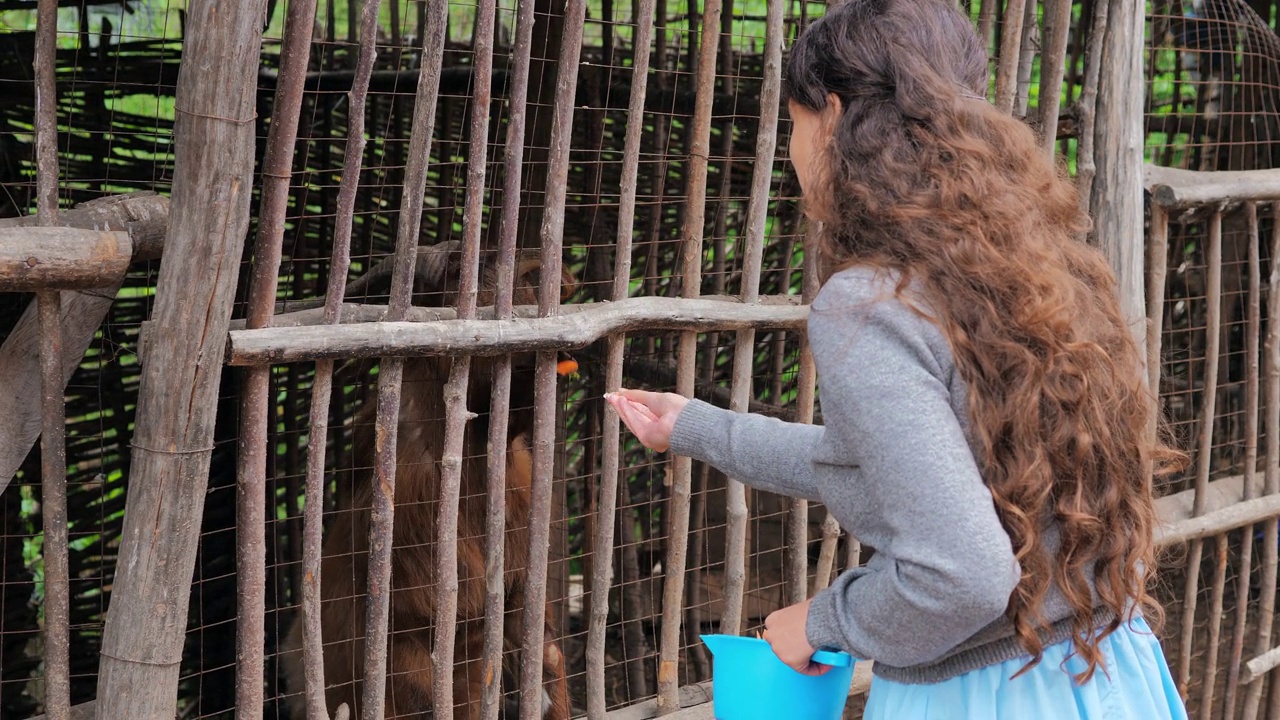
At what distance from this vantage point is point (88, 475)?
4426mm

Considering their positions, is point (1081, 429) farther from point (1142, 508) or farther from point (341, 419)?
point (341, 419)

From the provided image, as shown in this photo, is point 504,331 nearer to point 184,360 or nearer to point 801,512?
point 184,360

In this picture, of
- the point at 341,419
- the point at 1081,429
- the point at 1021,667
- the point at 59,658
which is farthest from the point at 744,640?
the point at 341,419

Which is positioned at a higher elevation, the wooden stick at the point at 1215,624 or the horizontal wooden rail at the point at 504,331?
the horizontal wooden rail at the point at 504,331

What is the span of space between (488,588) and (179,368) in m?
0.93

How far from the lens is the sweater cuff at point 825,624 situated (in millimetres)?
1580

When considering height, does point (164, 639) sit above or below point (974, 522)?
below

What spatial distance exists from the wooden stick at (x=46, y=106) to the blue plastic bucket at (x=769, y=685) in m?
1.46

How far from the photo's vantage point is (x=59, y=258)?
206cm

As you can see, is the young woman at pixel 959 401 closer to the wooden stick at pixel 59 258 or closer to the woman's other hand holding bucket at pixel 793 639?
the woman's other hand holding bucket at pixel 793 639

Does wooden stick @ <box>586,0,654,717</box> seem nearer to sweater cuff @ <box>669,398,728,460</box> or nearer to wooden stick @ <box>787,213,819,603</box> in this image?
wooden stick @ <box>787,213,819,603</box>

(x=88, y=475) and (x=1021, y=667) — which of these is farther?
(x=88, y=475)

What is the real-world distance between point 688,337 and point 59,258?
1456mm

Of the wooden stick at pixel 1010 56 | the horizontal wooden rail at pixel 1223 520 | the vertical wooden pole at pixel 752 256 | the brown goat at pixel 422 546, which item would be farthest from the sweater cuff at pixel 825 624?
the horizontal wooden rail at pixel 1223 520
